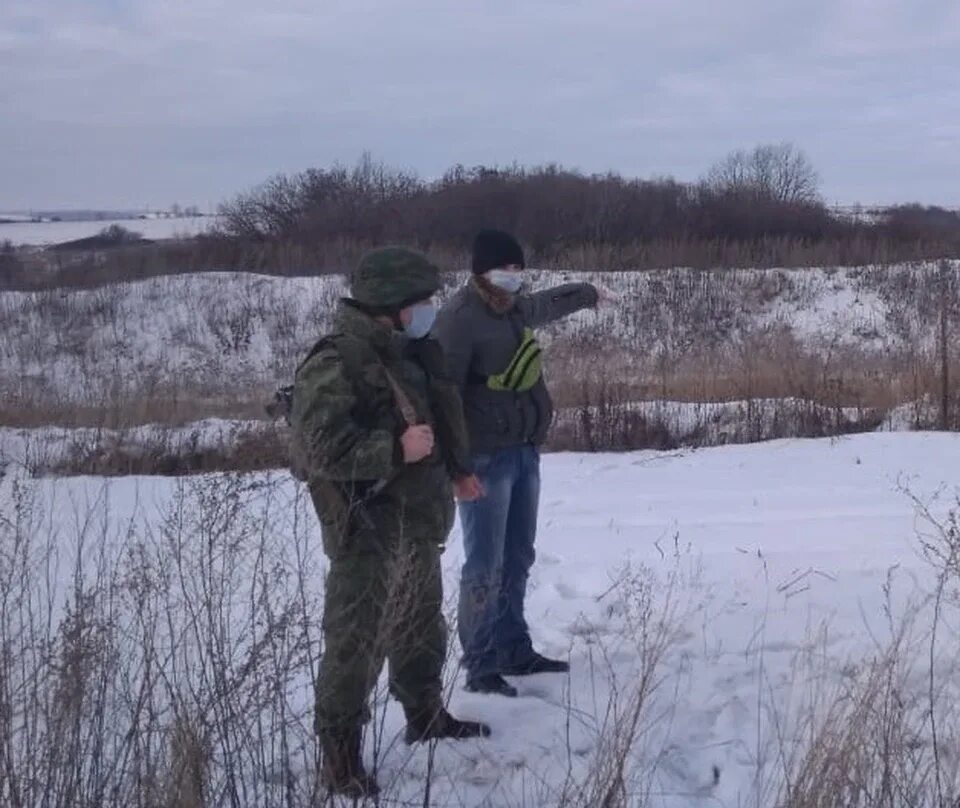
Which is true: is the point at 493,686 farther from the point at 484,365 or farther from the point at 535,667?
the point at 484,365

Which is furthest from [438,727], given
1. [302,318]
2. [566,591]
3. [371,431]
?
[302,318]

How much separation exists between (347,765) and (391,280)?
56.1 inches

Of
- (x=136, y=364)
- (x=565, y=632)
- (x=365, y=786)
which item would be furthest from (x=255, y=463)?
(x=136, y=364)

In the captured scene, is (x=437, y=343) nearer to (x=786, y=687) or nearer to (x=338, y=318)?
(x=338, y=318)

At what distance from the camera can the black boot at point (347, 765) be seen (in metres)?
3.84

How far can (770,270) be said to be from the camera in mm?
29531

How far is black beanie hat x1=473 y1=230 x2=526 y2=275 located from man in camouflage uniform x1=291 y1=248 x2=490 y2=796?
660mm

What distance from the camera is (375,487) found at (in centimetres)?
401

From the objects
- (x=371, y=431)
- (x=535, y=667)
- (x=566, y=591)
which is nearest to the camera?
(x=371, y=431)

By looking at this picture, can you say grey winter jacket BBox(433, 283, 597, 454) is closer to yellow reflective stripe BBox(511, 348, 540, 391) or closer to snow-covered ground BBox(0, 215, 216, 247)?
yellow reflective stripe BBox(511, 348, 540, 391)

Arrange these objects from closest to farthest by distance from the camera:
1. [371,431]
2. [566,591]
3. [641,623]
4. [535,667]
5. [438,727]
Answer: [371,431], [438,727], [641,623], [535,667], [566,591]

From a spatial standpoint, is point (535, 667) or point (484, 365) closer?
point (484, 365)

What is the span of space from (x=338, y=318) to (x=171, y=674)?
114 centimetres

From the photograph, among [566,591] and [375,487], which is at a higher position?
[375,487]
